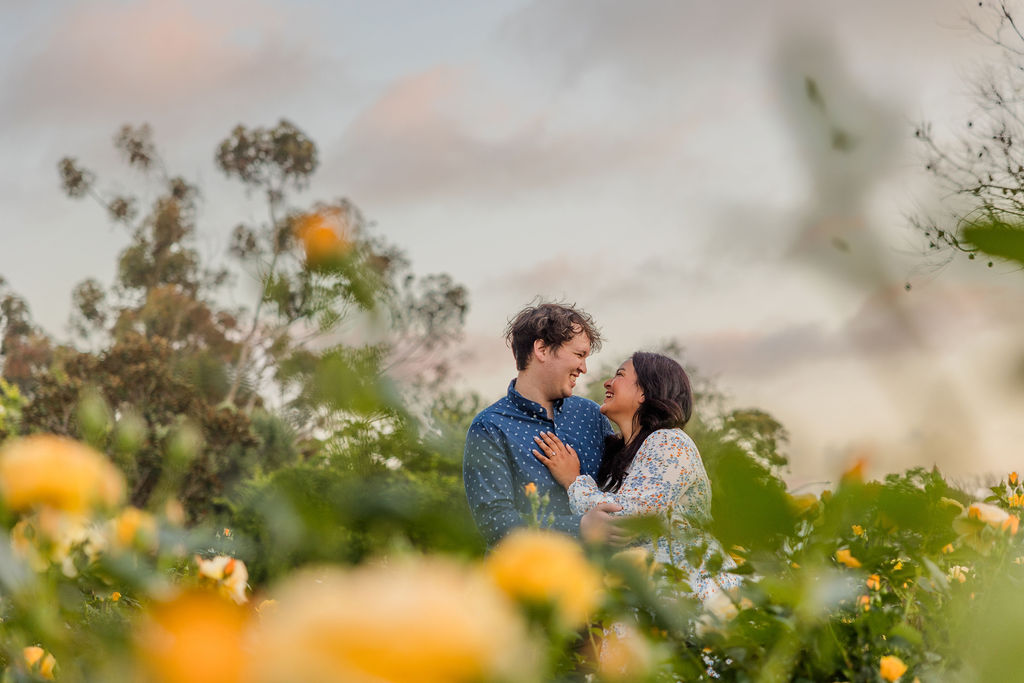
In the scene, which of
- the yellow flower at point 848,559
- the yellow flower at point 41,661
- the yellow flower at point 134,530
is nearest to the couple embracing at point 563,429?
the yellow flower at point 848,559

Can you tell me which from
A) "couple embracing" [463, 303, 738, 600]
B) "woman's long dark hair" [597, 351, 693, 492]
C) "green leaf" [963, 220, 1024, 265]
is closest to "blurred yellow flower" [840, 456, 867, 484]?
"green leaf" [963, 220, 1024, 265]

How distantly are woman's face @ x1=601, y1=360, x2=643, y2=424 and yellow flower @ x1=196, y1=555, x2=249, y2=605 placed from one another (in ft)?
5.27

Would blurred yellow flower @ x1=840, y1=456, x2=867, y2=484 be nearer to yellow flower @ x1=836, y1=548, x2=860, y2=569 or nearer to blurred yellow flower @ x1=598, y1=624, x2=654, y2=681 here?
blurred yellow flower @ x1=598, y1=624, x2=654, y2=681

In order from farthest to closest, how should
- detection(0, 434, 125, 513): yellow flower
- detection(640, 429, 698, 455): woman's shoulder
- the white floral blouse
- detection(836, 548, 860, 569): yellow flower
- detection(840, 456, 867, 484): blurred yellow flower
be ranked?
detection(640, 429, 698, 455): woman's shoulder < the white floral blouse < detection(836, 548, 860, 569): yellow flower < detection(0, 434, 125, 513): yellow flower < detection(840, 456, 867, 484): blurred yellow flower

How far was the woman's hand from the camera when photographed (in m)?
1.89

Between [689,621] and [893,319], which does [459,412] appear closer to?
[689,621]

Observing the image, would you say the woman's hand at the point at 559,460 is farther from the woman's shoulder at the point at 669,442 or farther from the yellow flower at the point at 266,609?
the yellow flower at the point at 266,609

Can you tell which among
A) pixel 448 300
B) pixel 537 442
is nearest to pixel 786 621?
pixel 537 442

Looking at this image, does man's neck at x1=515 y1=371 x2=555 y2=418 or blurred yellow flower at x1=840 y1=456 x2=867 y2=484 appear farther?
man's neck at x1=515 y1=371 x2=555 y2=418

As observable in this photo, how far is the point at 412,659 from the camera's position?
17 cm

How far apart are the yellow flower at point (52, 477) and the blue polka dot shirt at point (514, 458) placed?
1.45 m

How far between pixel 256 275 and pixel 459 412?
7.31m

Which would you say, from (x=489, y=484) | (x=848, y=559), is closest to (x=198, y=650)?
(x=848, y=559)

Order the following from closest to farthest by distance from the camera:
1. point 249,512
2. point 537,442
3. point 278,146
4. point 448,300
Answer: point 537,442 → point 249,512 → point 448,300 → point 278,146
